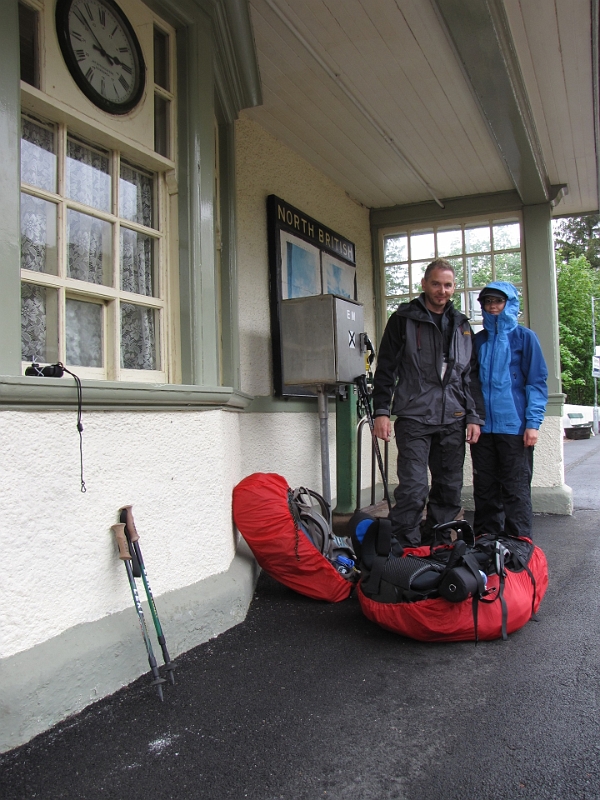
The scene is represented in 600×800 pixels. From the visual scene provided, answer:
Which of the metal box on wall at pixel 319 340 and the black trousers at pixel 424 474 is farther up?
the metal box on wall at pixel 319 340

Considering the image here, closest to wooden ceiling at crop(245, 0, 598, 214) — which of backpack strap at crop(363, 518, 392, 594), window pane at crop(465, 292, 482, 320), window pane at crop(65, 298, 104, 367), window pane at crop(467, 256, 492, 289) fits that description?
window pane at crop(467, 256, 492, 289)

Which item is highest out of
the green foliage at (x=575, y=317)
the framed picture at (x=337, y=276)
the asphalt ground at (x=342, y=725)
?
the green foliage at (x=575, y=317)

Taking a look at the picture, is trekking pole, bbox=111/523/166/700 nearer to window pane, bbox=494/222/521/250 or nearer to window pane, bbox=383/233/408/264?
window pane, bbox=383/233/408/264

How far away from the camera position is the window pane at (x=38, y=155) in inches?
94.9

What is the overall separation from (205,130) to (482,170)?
11.9 ft

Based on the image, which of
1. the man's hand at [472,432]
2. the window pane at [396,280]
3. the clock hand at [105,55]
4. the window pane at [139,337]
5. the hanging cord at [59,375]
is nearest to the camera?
the hanging cord at [59,375]

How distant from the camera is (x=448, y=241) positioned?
6906 millimetres

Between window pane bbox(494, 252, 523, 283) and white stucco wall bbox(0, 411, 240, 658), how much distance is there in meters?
4.53

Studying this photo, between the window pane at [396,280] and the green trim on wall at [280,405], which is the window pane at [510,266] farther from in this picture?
the green trim on wall at [280,405]

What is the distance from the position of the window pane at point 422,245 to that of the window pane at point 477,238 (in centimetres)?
37

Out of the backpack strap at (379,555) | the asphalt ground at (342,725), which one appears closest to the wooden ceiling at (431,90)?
the backpack strap at (379,555)

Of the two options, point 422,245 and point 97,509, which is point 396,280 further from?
point 97,509

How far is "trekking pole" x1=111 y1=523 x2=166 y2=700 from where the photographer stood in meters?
2.30

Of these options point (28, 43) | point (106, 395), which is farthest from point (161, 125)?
point (106, 395)
